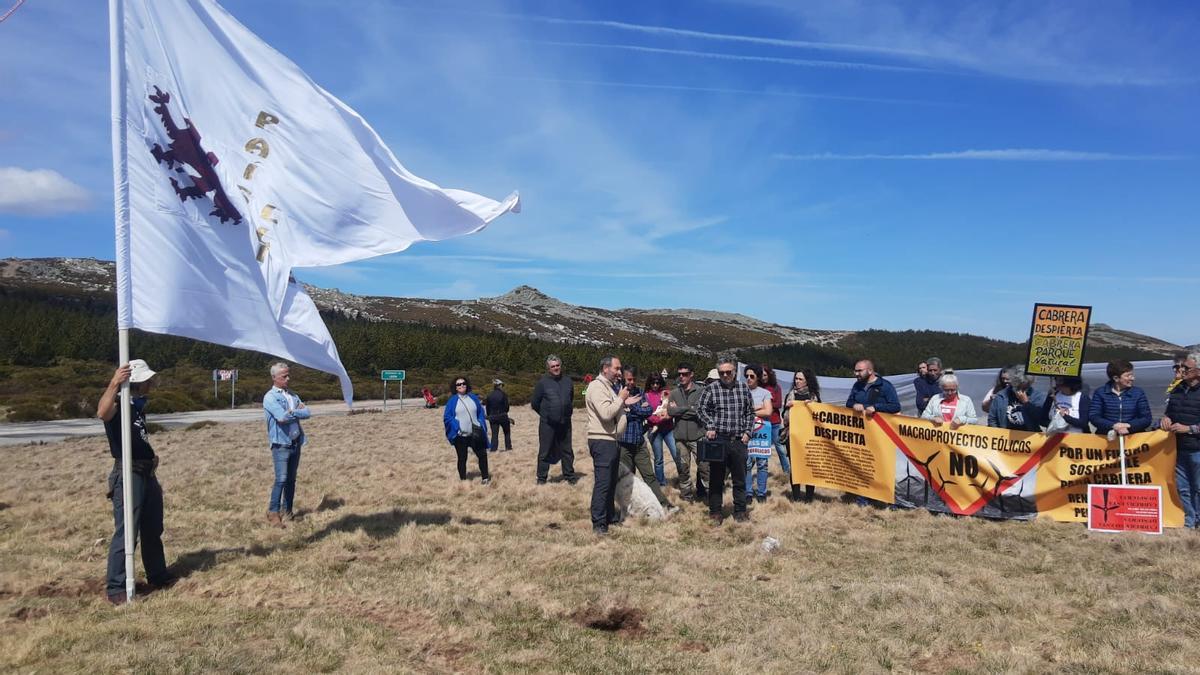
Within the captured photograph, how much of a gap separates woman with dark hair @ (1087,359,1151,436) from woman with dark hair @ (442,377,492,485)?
8.93m

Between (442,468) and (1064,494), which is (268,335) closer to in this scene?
(442,468)

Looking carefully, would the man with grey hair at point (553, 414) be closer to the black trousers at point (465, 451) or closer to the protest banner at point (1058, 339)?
the black trousers at point (465, 451)

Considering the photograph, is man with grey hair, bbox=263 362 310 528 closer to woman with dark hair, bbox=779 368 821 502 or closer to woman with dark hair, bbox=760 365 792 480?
woman with dark hair, bbox=760 365 792 480

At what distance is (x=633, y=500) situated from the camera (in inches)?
406

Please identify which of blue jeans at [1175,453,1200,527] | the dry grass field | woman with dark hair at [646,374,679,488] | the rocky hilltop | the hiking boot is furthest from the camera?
the rocky hilltop

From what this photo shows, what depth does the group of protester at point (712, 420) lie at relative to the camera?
30.1ft

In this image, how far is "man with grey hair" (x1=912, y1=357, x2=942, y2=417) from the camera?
12641 millimetres

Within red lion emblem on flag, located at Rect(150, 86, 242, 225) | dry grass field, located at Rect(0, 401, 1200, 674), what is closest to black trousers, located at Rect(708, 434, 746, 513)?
dry grass field, located at Rect(0, 401, 1200, 674)

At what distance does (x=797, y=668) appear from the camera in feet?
17.2

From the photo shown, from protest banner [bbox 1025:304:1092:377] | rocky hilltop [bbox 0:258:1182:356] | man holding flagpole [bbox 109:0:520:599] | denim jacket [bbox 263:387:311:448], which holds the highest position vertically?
rocky hilltop [bbox 0:258:1182:356]

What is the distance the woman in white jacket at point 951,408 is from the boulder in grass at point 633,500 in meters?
4.18

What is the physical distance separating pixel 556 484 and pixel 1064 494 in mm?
7362

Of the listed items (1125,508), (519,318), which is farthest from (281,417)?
(519,318)

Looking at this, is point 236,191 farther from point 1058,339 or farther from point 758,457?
point 1058,339
